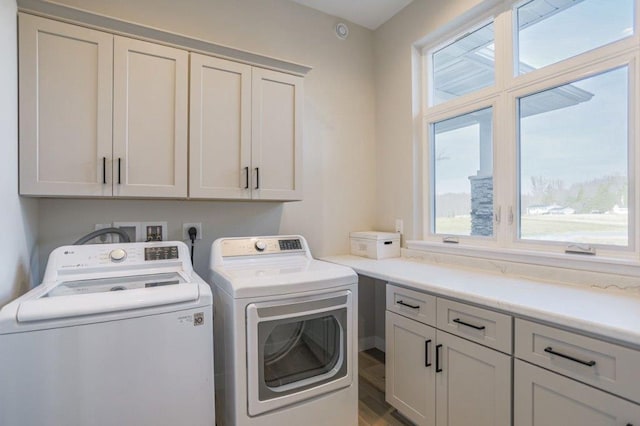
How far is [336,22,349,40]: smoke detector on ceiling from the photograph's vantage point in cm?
270

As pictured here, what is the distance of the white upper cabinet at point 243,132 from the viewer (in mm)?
1837

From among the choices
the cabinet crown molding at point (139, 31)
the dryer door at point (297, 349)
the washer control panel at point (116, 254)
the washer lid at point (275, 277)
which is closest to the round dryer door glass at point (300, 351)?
the dryer door at point (297, 349)

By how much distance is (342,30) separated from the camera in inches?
107

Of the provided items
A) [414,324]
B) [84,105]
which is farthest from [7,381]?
[414,324]

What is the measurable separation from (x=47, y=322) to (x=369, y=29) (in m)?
3.04

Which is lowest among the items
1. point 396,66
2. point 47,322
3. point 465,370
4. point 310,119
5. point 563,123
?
point 465,370

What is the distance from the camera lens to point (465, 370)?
4.79 feet

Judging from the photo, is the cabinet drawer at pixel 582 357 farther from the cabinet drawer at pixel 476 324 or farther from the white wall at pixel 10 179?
the white wall at pixel 10 179

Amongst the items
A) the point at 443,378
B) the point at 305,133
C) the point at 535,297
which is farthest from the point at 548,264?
the point at 305,133

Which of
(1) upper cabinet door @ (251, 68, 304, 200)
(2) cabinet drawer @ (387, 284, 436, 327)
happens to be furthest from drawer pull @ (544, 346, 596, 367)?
(1) upper cabinet door @ (251, 68, 304, 200)

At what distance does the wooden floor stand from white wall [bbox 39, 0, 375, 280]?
928mm

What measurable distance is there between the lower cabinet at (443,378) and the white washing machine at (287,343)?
0.28 meters

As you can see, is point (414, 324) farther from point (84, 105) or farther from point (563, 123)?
point (84, 105)

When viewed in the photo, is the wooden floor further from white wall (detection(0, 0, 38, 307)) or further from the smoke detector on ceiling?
the smoke detector on ceiling
